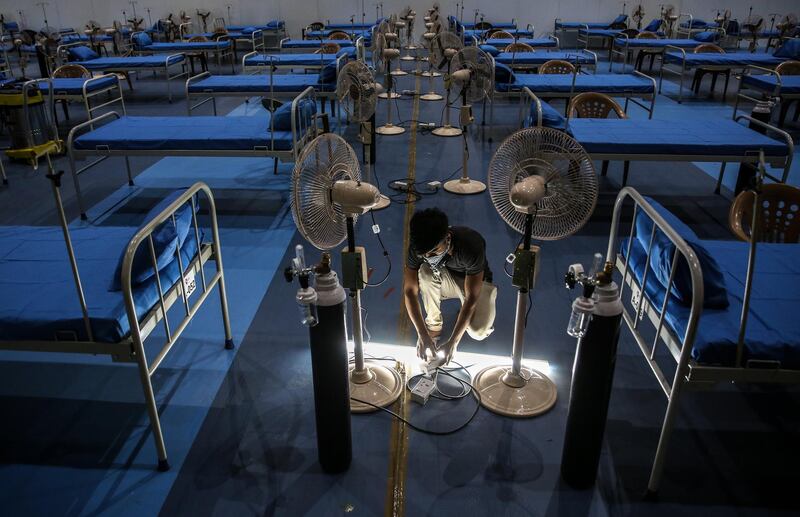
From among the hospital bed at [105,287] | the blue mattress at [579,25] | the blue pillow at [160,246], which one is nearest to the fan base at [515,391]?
the hospital bed at [105,287]

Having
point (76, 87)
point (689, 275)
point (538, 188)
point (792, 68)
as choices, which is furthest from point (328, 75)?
point (792, 68)

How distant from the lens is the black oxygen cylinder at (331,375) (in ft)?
7.24

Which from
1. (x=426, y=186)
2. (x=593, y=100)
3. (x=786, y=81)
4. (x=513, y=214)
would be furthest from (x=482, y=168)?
(x=786, y=81)

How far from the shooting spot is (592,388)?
85.4 inches

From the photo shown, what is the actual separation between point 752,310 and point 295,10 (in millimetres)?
16236

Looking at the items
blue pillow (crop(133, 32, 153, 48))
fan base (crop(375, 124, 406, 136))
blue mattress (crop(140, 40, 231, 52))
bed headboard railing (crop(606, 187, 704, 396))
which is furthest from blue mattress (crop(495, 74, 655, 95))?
blue pillow (crop(133, 32, 153, 48))

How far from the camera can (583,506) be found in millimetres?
2285

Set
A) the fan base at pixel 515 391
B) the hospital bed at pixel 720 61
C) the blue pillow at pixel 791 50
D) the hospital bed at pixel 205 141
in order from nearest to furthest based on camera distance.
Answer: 1. the fan base at pixel 515 391
2. the hospital bed at pixel 205 141
3. the hospital bed at pixel 720 61
4. the blue pillow at pixel 791 50

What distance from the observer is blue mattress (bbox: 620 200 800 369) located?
213 centimetres

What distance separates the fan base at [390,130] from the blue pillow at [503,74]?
140cm

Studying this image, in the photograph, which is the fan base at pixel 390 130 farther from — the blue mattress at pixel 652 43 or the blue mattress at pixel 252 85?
the blue mattress at pixel 652 43

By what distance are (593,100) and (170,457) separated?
5303 mm

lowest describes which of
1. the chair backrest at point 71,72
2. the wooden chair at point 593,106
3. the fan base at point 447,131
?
the fan base at point 447,131

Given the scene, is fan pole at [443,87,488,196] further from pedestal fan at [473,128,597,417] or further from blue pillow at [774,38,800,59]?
blue pillow at [774,38,800,59]
